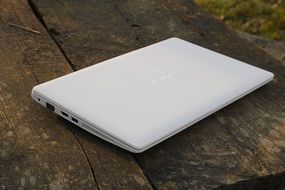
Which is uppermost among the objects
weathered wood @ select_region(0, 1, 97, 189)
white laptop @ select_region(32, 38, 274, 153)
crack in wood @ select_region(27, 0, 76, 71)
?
white laptop @ select_region(32, 38, 274, 153)

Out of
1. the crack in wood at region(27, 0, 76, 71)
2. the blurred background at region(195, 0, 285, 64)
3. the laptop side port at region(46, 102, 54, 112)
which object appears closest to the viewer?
the laptop side port at region(46, 102, 54, 112)

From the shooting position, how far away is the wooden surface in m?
1.04

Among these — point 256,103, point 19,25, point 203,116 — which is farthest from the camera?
point 19,25

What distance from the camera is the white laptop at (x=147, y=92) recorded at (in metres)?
1.10

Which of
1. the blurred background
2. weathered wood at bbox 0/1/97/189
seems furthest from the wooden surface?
the blurred background

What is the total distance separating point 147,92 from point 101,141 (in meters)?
0.18

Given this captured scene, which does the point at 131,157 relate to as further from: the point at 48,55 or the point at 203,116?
the point at 48,55

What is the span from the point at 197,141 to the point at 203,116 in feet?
0.21

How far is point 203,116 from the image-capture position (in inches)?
47.4

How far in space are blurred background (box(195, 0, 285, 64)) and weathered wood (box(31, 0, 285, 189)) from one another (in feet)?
6.63

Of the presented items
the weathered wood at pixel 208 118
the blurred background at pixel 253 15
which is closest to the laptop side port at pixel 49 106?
the weathered wood at pixel 208 118

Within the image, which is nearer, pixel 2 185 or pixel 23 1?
pixel 2 185

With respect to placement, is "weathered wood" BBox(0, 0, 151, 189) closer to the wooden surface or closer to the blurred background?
the wooden surface

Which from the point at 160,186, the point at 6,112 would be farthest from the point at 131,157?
the point at 6,112
